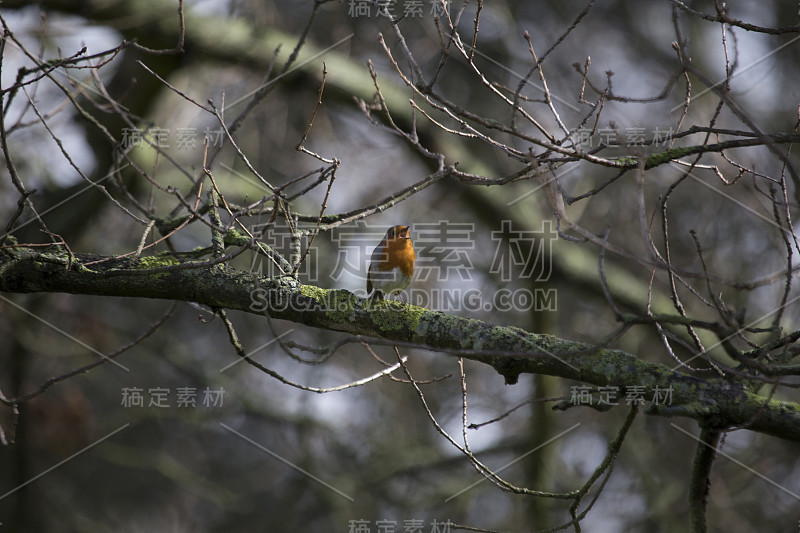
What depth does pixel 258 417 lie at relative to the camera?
7.39m

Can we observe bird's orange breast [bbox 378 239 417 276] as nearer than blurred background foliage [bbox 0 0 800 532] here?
Yes

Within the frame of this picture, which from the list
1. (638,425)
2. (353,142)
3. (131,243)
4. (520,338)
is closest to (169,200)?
(131,243)

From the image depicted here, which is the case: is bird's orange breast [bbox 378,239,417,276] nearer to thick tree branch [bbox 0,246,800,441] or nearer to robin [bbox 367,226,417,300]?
robin [bbox 367,226,417,300]

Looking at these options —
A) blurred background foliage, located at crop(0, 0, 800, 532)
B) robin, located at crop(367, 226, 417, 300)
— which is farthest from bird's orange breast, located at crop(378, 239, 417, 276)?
blurred background foliage, located at crop(0, 0, 800, 532)

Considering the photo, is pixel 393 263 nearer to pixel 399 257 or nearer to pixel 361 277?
pixel 399 257

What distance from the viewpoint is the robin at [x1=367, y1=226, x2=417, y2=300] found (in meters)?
4.62

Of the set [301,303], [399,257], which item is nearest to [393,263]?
[399,257]

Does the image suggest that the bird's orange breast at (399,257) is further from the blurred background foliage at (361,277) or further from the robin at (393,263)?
the blurred background foliage at (361,277)

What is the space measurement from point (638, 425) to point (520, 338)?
498cm

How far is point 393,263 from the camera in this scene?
15.2ft

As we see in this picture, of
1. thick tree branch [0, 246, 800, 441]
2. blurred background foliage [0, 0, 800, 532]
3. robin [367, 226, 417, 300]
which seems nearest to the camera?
thick tree branch [0, 246, 800, 441]

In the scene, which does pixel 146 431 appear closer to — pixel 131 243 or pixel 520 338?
pixel 131 243

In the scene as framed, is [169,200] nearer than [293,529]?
Yes

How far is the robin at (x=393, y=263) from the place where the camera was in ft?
15.2
